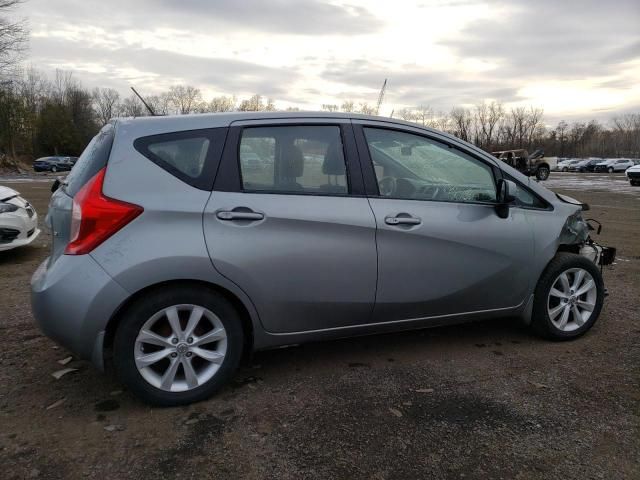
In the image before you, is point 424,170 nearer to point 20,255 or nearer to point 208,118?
point 208,118

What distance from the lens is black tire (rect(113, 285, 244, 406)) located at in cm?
267

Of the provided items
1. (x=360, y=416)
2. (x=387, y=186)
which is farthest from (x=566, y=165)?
(x=360, y=416)

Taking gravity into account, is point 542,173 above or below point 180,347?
above

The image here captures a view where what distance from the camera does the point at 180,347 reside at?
2789 millimetres

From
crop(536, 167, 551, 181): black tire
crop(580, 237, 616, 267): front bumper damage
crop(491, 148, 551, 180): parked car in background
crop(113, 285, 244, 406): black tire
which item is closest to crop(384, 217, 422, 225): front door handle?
crop(113, 285, 244, 406): black tire

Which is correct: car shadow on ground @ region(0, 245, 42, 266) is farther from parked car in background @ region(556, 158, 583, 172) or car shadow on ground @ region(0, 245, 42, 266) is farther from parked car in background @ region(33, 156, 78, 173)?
parked car in background @ region(556, 158, 583, 172)

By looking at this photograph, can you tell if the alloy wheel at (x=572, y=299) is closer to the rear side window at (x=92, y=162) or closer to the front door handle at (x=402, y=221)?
the front door handle at (x=402, y=221)

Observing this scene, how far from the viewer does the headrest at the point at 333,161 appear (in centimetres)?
313

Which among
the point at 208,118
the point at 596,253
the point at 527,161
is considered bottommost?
the point at 596,253

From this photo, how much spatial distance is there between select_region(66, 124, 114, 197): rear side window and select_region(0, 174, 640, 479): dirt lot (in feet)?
4.08

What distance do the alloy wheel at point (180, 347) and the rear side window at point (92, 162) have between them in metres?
0.86

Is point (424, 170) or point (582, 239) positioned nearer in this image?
point (424, 170)

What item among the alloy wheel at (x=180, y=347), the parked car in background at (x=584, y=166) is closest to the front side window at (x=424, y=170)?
the alloy wheel at (x=180, y=347)

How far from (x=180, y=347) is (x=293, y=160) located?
1281 mm
